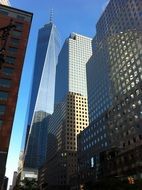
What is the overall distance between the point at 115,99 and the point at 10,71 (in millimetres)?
59260

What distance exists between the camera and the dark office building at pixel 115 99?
9644 centimetres

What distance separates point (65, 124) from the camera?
197 metres

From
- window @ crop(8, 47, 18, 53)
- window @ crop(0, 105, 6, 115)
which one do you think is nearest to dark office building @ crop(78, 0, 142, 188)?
window @ crop(8, 47, 18, 53)

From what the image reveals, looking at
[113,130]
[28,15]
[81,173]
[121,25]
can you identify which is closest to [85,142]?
[81,173]

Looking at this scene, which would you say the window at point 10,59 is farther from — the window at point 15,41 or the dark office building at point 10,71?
the window at point 15,41

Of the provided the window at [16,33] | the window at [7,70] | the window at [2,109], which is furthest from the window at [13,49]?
the window at [2,109]

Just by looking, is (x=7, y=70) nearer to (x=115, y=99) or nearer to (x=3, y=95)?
(x=3, y=95)

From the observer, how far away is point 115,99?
11844 cm

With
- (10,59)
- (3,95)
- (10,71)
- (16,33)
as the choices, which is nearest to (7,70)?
(10,71)

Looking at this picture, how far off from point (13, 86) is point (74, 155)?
122223 mm

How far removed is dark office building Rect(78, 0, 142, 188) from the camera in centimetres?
9644

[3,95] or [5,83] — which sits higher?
[5,83]

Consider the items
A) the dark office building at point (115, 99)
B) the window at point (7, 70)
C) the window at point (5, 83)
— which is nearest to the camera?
the window at point (5, 83)

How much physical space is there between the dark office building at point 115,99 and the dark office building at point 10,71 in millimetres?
46664
